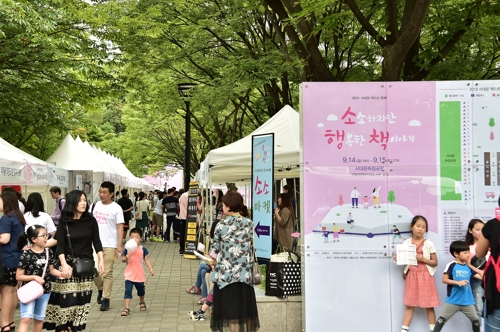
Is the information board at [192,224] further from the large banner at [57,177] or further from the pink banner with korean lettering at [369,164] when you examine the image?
the pink banner with korean lettering at [369,164]

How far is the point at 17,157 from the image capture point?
11852mm

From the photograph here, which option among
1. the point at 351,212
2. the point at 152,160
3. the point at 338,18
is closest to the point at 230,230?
the point at 351,212

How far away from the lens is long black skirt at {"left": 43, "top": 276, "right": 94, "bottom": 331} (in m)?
7.18

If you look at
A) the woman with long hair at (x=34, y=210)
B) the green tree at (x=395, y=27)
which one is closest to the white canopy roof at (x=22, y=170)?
the woman with long hair at (x=34, y=210)

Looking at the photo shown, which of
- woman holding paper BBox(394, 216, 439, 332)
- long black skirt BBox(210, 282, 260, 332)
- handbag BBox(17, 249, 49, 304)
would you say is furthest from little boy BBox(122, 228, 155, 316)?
woman holding paper BBox(394, 216, 439, 332)

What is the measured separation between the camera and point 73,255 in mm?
7152

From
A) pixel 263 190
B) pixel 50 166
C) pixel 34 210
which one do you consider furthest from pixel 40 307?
pixel 50 166

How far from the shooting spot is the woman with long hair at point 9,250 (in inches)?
312

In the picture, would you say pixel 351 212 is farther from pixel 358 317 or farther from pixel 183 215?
pixel 183 215

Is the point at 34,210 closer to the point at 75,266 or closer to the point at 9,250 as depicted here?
the point at 9,250

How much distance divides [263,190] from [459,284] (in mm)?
3275

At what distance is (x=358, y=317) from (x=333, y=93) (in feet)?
8.06

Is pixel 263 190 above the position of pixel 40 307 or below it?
above

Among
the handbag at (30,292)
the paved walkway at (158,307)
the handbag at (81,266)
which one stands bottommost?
the paved walkway at (158,307)
